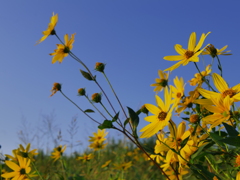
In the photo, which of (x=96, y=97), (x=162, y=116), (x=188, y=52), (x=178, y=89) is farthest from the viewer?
(x=96, y=97)

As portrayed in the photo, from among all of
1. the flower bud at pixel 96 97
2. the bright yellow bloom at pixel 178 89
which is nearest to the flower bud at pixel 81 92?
the flower bud at pixel 96 97

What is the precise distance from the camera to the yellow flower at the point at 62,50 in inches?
55.8

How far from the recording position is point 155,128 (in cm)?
84

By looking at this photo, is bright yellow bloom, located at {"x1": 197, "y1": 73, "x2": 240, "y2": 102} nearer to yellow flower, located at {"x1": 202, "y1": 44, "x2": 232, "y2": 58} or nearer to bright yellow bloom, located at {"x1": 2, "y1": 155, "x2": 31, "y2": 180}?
yellow flower, located at {"x1": 202, "y1": 44, "x2": 232, "y2": 58}

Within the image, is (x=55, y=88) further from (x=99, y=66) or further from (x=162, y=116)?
(x=162, y=116)

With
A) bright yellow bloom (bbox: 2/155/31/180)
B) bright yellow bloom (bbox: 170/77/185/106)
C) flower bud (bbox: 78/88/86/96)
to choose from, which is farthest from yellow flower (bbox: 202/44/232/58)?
bright yellow bloom (bbox: 2/155/31/180)

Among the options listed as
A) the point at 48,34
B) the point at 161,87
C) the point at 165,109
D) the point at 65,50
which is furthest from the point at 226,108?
the point at 48,34

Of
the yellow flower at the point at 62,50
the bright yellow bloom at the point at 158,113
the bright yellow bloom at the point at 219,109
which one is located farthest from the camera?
the yellow flower at the point at 62,50

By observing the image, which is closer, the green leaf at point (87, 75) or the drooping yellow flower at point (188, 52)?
the drooping yellow flower at point (188, 52)

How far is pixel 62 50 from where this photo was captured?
1.42 m

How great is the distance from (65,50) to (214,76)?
0.80 meters

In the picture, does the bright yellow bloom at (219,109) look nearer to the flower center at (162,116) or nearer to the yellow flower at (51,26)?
the flower center at (162,116)

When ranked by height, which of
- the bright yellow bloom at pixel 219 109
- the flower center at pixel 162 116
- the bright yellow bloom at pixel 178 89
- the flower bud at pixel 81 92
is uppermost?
the flower bud at pixel 81 92

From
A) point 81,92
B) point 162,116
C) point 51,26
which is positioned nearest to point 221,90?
point 162,116
